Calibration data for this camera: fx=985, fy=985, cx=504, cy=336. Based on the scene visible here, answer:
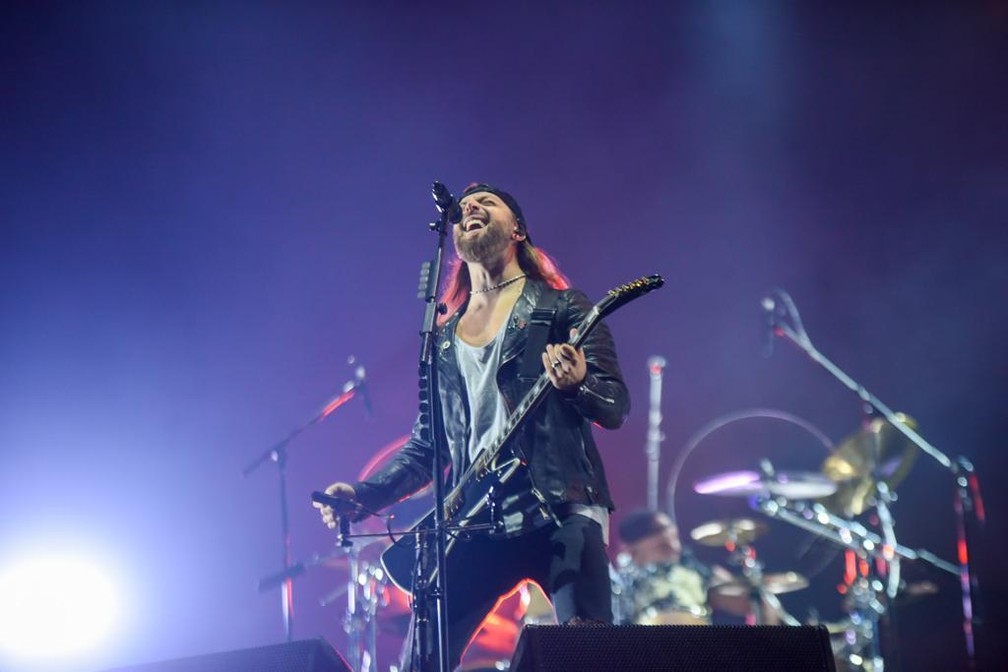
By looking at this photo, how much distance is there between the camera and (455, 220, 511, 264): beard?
381 centimetres

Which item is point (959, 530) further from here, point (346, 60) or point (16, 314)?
point (16, 314)

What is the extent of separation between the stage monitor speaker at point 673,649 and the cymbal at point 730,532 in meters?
4.66

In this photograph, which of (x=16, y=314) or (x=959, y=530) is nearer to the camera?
(x=16, y=314)

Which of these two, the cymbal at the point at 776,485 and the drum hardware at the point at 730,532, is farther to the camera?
the drum hardware at the point at 730,532

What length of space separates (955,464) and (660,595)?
2231mm

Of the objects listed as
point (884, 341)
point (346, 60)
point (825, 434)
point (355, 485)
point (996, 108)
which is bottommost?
point (355, 485)

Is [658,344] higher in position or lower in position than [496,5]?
lower

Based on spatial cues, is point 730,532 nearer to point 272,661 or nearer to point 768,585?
point 768,585

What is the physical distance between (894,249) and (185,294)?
17.8ft

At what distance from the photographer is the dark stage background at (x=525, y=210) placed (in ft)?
23.3

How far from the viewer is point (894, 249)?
7648 millimetres

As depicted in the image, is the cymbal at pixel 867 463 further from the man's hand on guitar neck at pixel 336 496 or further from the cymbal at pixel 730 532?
the man's hand on guitar neck at pixel 336 496

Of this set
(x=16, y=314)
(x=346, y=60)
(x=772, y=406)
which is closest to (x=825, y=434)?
(x=772, y=406)

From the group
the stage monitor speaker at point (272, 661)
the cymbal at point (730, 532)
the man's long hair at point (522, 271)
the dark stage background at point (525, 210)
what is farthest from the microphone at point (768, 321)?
the stage monitor speaker at point (272, 661)
